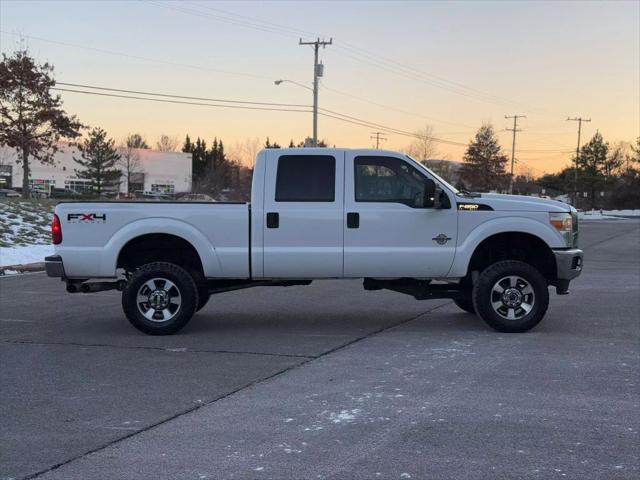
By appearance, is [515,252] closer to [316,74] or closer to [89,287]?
[89,287]

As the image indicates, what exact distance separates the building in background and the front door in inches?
3059

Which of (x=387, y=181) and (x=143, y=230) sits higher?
(x=387, y=181)

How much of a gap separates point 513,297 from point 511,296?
0.03m

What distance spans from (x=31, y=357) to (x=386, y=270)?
160 inches

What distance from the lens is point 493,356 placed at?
726 cm

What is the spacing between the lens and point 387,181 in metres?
8.46

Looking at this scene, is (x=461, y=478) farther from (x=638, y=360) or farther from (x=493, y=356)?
(x=638, y=360)

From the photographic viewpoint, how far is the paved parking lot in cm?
434

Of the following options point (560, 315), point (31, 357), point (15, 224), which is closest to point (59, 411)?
point (31, 357)

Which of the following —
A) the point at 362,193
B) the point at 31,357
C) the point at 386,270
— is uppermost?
the point at 362,193

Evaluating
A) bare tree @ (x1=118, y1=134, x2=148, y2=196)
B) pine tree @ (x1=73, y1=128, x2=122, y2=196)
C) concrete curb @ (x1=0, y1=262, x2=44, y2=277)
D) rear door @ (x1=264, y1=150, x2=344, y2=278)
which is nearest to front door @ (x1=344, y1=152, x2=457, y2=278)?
rear door @ (x1=264, y1=150, x2=344, y2=278)

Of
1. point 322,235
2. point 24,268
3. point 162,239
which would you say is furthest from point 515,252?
point 24,268

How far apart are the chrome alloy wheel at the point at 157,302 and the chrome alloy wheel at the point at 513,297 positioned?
3856 mm

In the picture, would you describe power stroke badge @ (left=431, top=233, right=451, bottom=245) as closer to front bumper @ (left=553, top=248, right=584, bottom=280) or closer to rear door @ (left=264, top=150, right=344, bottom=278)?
rear door @ (left=264, top=150, right=344, bottom=278)
